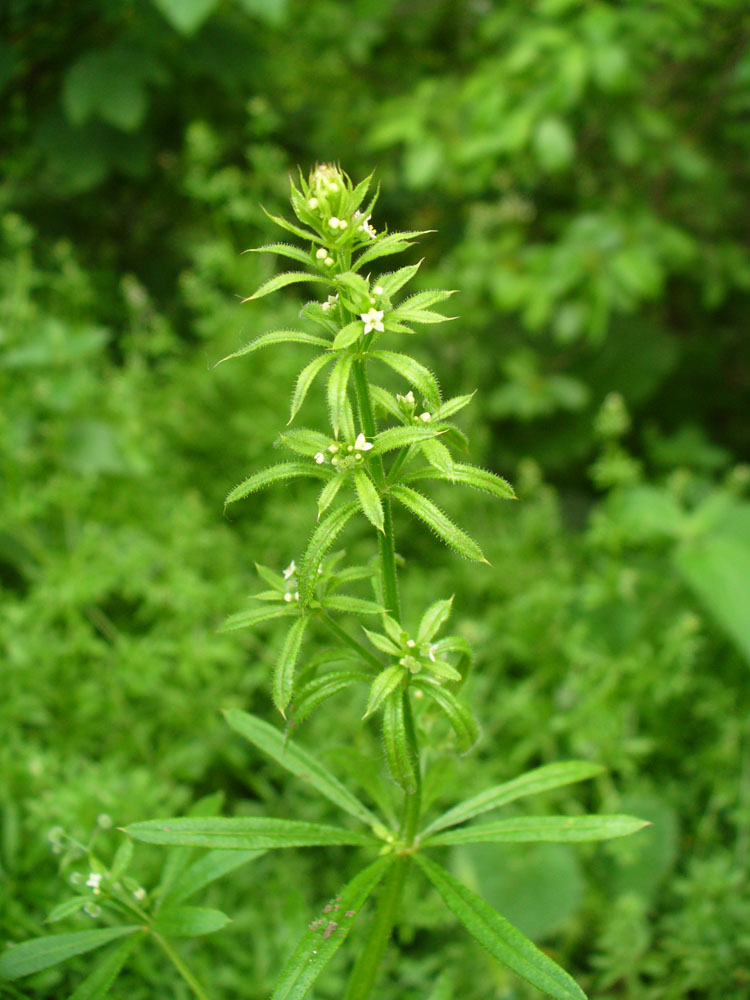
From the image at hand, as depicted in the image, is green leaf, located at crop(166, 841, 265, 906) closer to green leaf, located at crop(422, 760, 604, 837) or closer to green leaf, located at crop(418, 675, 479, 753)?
green leaf, located at crop(422, 760, 604, 837)

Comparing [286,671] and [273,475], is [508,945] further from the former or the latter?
[273,475]

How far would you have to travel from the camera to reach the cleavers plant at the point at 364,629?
1.14 meters

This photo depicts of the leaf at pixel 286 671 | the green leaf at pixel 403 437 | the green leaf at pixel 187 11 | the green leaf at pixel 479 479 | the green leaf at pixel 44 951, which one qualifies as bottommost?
the green leaf at pixel 44 951

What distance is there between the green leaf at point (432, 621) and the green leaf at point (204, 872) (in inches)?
19.0

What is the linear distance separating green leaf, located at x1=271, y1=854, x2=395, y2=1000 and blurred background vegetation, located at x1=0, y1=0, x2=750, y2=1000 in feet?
0.91

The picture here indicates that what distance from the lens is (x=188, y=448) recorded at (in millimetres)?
3529

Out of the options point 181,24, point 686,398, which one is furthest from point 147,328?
point 686,398

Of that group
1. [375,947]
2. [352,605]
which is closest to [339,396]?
[352,605]

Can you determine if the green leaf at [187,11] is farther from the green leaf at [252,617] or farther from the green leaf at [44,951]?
the green leaf at [44,951]

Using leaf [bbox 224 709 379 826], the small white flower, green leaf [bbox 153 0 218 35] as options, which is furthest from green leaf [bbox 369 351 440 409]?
green leaf [bbox 153 0 218 35]

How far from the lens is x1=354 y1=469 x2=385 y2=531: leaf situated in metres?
1.10

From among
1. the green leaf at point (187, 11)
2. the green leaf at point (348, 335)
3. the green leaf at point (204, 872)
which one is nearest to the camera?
the green leaf at point (348, 335)

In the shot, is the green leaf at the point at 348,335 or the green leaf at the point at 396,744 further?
the green leaf at the point at 396,744

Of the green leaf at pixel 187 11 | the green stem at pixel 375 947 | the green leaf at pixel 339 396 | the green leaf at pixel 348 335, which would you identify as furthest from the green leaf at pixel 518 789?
the green leaf at pixel 187 11
